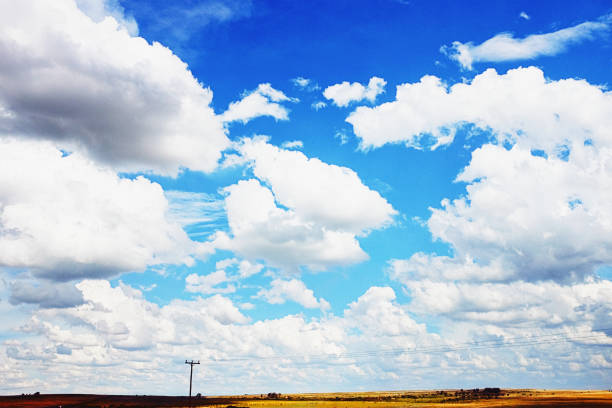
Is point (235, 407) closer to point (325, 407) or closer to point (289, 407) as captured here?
point (289, 407)

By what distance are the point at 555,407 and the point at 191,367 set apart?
357 feet

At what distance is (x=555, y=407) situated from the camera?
155 metres

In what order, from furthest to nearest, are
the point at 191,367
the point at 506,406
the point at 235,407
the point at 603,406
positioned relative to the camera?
the point at 235,407
the point at 506,406
the point at 603,406
the point at 191,367

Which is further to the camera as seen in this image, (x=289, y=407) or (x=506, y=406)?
(x=289, y=407)

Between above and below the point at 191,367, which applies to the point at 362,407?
below

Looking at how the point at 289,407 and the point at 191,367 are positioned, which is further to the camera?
the point at 289,407

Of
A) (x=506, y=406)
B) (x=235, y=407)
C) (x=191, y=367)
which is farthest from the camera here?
(x=235, y=407)

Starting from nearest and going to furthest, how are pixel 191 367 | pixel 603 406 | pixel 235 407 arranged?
pixel 191 367 → pixel 603 406 → pixel 235 407

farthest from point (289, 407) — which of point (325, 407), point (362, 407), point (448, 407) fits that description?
point (448, 407)

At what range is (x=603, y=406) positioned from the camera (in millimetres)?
149500

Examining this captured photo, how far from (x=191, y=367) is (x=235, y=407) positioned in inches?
2036

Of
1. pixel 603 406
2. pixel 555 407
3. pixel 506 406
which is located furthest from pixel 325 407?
pixel 603 406

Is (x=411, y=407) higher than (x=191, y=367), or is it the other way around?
(x=191, y=367)

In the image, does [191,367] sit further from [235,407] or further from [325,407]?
[325,407]
